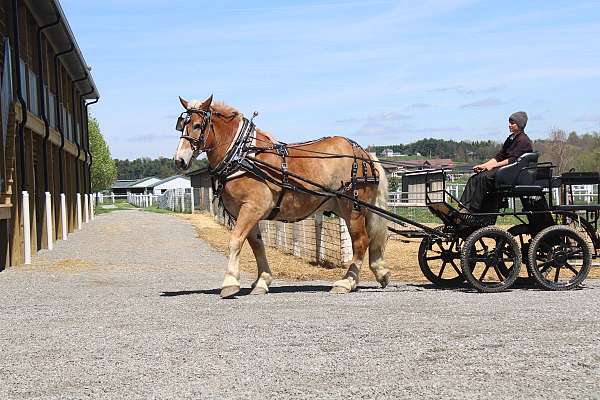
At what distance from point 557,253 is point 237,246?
13.1ft

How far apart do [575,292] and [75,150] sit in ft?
79.3

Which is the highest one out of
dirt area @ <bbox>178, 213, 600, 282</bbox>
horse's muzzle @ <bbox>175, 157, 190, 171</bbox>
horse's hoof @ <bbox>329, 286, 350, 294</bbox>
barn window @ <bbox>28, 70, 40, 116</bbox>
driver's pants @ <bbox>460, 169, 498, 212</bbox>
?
barn window @ <bbox>28, 70, 40, 116</bbox>

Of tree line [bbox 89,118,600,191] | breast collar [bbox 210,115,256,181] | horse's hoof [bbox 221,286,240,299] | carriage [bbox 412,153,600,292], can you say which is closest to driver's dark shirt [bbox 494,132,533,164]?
carriage [bbox 412,153,600,292]

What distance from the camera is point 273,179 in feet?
32.4

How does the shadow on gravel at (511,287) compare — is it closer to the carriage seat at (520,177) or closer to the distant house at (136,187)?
the carriage seat at (520,177)

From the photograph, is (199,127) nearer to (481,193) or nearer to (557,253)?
(481,193)

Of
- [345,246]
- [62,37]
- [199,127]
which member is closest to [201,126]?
[199,127]

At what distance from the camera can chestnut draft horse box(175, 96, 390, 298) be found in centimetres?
969

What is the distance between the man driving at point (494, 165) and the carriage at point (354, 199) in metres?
0.10

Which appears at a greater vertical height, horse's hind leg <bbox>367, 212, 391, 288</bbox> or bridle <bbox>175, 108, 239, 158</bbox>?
bridle <bbox>175, 108, 239, 158</bbox>

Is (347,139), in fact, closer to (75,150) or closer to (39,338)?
(39,338)

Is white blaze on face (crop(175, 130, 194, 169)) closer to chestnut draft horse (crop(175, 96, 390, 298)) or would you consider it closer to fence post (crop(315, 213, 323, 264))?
chestnut draft horse (crop(175, 96, 390, 298))

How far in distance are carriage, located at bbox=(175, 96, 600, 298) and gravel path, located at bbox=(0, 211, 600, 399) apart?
16.1 inches

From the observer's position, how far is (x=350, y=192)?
10.5 m
